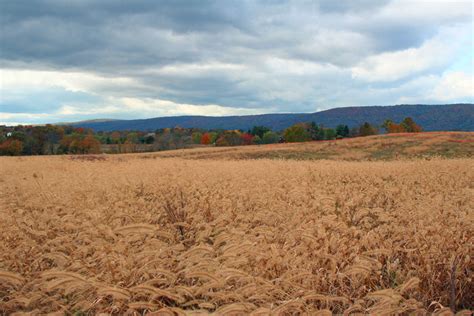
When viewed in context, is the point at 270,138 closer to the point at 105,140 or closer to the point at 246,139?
the point at 246,139

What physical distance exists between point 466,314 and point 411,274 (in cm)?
149

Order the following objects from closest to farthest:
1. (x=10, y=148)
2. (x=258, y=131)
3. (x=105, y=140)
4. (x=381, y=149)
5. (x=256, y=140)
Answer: (x=381, y=149)
(x=10, y=148)
(x=105, y=140)
(x=256, y=140)
(x=258, y=131)

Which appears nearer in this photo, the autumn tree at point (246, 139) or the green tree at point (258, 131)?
the autumn tree at point (246, 139)

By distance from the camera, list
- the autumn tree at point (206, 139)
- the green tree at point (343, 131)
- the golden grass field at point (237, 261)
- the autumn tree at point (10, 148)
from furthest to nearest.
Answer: the autumn tree at point (206, 139)
the green tree at point (343, 131)
the autumn tree at point (10, 148)
the golden grass field at point (237, 261)

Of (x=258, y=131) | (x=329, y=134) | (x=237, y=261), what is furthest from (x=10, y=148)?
(x=329, y=134)

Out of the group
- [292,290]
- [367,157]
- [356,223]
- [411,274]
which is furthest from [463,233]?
[367,157]

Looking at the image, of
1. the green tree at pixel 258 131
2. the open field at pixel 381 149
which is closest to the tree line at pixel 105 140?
the green tree at pixel 258 131

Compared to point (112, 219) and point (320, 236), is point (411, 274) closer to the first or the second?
point (320, 236)

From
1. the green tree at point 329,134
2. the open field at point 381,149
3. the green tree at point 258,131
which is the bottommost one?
the open field at point 381,149

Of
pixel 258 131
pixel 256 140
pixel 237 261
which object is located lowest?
pixel 256 140

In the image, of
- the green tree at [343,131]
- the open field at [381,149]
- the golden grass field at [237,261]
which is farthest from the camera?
the green tree at [343,131]

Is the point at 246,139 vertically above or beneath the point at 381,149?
above

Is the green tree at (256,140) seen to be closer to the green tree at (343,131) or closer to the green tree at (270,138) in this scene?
the green tree at (270,138)

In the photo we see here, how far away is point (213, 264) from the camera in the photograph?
3650 millimetres
